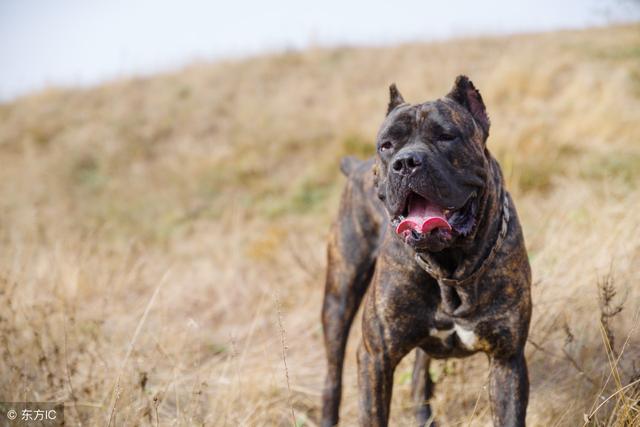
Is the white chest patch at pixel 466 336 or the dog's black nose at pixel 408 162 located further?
the white chest patch at pixel 466 336

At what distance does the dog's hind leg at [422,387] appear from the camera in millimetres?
3658

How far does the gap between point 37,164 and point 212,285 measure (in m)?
8.41

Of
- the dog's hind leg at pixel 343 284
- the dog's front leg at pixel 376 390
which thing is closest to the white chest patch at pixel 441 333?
the dog's front leg at pixel 376 390

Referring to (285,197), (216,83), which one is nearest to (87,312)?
(285,197)

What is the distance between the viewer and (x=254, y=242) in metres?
7.80

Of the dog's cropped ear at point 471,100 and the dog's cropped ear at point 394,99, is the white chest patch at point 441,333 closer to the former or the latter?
the dog's cropped ear at point 471,100

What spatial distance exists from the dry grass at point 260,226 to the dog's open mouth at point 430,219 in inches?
25.8

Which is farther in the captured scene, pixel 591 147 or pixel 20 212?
pixel 20 212

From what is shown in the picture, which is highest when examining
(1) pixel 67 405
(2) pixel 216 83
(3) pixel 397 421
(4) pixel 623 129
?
(2) pixel 216 83

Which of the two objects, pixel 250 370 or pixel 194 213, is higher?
pixel 194 213

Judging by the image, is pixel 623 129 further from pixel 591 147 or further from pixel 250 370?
pixel 250 370

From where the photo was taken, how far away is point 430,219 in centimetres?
232

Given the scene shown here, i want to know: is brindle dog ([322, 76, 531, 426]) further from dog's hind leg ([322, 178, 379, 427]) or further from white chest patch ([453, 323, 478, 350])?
dog's hind leg ([322, 178, 379, 427])

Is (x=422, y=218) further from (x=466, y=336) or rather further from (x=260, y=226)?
(x=260, y=226)
